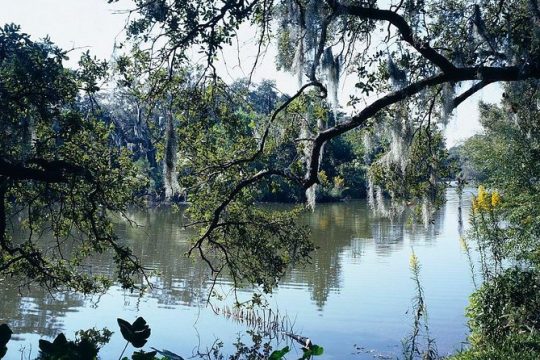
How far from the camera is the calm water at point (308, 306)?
10094 mm

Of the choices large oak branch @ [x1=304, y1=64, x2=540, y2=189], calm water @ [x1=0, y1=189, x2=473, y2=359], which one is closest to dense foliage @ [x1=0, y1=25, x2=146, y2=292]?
large oak branch @ [x1=304, y1=64, x2=540, y2=189]

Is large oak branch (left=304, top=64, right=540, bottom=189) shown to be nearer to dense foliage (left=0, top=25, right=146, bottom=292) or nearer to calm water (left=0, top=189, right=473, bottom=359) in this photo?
dense foliage (left=0, top=25, right=146, bottom=292)

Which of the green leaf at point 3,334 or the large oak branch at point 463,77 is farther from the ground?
the large oak branch at point 463,77

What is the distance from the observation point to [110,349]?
9.64 meters

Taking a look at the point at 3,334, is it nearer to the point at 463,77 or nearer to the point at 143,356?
the point at 143,356

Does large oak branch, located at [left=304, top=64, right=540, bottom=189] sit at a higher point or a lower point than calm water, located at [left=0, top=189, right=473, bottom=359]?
higher

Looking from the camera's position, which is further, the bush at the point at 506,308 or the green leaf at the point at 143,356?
the bush at the point at 506,308

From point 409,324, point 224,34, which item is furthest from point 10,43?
point 409,324

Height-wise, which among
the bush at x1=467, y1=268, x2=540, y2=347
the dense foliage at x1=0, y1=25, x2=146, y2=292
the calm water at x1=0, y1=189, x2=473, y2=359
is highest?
the dense foliage at x1=0, y1=25, x2=146, y2=292

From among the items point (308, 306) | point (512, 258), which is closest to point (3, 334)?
point (512, 258)

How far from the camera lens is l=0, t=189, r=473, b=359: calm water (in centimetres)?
1009

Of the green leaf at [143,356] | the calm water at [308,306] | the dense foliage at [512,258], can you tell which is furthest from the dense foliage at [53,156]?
the dense foliage at [512,258]

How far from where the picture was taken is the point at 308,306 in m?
12.4

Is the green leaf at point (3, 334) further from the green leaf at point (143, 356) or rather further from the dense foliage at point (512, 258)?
the dense foliage at point (512, 258)
